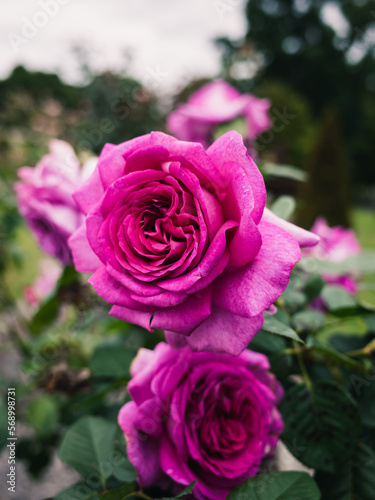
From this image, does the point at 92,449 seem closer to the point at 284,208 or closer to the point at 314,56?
the point at 284,208

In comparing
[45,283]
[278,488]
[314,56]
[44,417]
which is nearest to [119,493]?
[278,488]

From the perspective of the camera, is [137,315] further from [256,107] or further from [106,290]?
[256,107]

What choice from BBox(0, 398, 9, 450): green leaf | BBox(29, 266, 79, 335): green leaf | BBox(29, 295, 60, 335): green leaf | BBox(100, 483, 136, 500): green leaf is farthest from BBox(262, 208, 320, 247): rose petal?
BBox(0, 398, 9, 450): green leaf

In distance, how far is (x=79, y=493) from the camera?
1.74ft

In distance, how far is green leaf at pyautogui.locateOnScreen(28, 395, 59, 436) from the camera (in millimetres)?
1260

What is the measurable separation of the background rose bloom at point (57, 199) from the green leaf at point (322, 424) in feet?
1.45

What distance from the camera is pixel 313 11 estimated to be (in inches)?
723

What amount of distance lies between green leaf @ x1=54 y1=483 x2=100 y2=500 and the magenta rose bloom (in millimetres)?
760

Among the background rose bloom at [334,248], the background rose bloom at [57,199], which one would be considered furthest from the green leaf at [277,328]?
the background rose bloom at [334,248]

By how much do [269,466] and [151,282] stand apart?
1.19 feet

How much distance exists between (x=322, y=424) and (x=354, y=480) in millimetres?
96

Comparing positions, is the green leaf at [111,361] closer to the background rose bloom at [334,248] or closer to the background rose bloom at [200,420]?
the background rose bloom at [200,420]

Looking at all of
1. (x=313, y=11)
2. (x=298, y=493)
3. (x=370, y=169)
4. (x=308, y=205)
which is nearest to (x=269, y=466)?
(x=298, y=493)

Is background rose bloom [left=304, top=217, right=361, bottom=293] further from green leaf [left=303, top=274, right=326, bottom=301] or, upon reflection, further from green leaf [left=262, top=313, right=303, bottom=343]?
green leaf [left=262, top=313, right=303, bottom=343]
